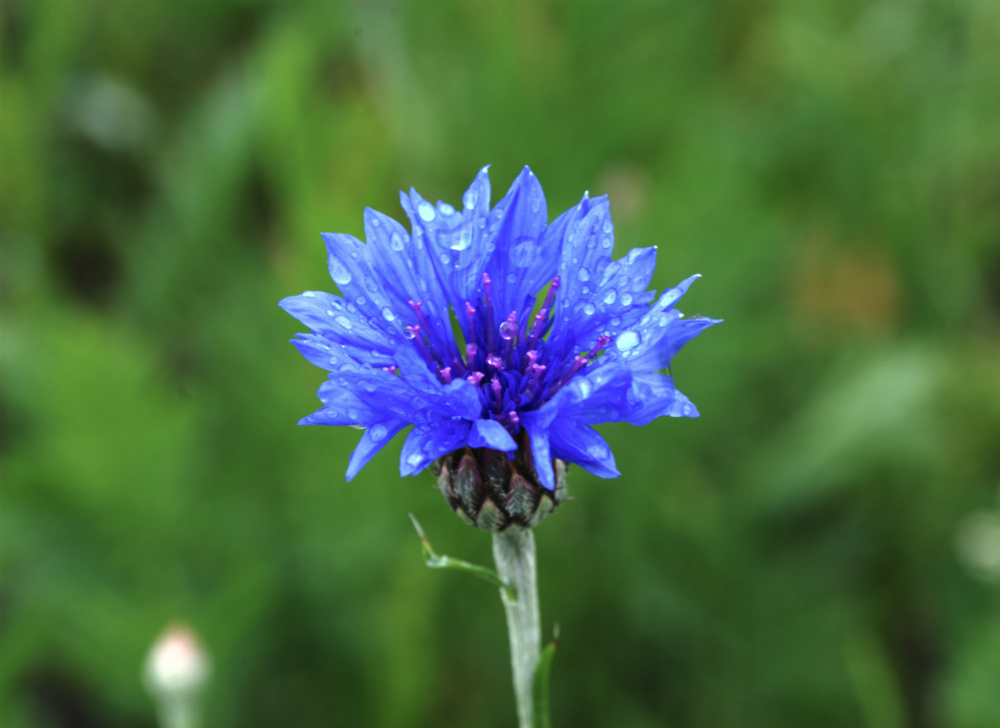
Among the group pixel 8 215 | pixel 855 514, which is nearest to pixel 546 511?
pixel 855 514

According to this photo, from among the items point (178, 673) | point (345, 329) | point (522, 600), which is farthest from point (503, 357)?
point (178, 673)

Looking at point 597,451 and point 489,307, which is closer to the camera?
point 597,451

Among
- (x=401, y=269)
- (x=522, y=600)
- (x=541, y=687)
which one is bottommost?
(x=541, y=687)

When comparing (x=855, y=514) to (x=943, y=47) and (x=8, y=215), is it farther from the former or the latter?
(x=8, y=215)

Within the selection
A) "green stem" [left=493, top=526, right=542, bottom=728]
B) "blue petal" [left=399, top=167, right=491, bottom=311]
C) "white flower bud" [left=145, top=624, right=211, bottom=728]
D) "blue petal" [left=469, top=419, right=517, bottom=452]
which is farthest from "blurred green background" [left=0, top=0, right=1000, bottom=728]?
"blue petal" [left=469, top=419, right=517, bottom=452]

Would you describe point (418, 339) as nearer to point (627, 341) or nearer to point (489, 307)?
Result: point (489, 307)

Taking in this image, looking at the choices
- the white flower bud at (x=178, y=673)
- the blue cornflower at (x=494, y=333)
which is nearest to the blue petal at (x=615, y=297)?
the blue cornflower at (x=494, y=333)

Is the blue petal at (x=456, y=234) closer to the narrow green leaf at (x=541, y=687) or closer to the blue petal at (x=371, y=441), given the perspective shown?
the blue petal at (x=371, y=441)
